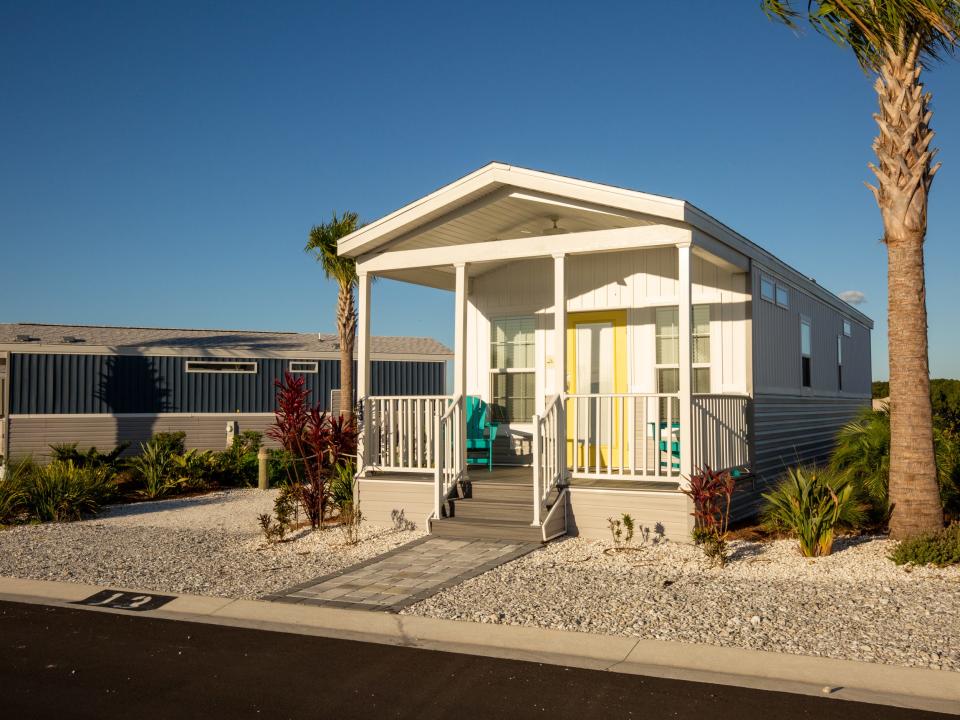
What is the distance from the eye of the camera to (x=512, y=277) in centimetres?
1274

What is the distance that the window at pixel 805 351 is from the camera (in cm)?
1366

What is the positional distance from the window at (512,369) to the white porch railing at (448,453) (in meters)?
2.16

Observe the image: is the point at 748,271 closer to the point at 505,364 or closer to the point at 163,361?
the point at 505,364

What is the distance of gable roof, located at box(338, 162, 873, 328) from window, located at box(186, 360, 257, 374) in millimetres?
11028

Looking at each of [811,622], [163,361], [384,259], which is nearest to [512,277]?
[384,259]

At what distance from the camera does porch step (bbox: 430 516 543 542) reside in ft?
30.8

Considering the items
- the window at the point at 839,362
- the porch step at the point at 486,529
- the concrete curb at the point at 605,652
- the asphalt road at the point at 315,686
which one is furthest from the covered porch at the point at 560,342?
the window at the point at 839,362

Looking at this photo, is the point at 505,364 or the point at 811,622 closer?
the point at 811,622

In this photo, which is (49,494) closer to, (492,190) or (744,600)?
(492,190)

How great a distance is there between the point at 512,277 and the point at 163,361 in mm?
11586

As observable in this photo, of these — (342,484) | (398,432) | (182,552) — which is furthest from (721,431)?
(182,552)

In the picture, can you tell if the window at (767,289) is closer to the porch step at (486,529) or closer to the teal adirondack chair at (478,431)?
the teal adirondack chair at (478,431)

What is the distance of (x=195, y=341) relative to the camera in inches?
877

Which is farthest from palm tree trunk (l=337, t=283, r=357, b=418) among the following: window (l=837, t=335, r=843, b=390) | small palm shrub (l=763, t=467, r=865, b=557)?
small palm shrub (l=763, t=467, r=865, b=557)
